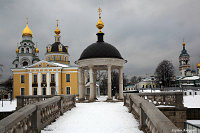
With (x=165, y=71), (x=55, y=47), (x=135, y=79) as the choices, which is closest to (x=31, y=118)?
(x=55, y=47)

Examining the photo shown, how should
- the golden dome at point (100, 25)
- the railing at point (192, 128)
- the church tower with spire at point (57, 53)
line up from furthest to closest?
the church tower with spire at point (57, 53) < the golden dome at point (100, 25) < the railing at point (192, 128)

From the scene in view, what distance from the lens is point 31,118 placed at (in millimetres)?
6117

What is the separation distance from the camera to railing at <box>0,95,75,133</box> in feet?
13.7

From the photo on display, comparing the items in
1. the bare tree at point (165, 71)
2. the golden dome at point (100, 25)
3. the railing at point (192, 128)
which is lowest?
the railing at point (192, 128)

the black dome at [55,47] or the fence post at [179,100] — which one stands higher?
the black dome at [55,47]

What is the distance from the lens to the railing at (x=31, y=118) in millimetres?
4178

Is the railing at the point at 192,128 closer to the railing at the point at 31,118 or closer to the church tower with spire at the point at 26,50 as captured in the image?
the railing at the point at 31,118

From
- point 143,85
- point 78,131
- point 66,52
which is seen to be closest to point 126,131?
point 78,131

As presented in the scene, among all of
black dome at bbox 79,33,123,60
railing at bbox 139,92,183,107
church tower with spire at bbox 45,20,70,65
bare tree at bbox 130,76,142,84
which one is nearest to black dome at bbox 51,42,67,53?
church tower with spire at bbox 45,20,70,65

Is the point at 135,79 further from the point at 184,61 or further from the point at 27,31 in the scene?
the point at 27,31

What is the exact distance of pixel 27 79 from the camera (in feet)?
147

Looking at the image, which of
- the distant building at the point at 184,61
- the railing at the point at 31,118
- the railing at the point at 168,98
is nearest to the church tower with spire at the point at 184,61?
the distant building at the point at 184,61

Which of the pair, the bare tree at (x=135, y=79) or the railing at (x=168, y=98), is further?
the bare tree at (x=135, y=79)

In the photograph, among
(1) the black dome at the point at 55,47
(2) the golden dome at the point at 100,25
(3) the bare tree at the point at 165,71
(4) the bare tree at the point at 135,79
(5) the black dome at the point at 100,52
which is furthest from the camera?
(4) the bare tree at the point at 135,79
